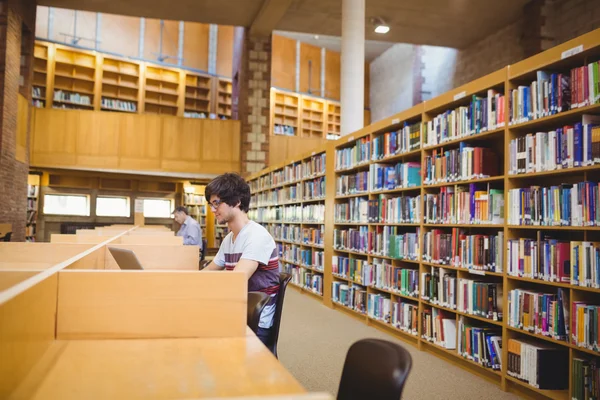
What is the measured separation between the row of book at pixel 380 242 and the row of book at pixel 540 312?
1289mm

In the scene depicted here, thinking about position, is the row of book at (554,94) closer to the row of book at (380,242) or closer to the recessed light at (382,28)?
the row of book at (380,242)

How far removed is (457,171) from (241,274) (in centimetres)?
265

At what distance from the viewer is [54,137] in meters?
11.6

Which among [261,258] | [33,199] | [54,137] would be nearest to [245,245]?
[261,258]

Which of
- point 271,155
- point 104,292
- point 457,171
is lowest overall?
point 104,292

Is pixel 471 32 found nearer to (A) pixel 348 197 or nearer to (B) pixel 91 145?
(A) pixel 348 197

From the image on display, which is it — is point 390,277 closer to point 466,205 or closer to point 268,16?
point 466,205

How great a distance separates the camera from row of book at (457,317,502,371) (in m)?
3.46

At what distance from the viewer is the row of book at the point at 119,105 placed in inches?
520

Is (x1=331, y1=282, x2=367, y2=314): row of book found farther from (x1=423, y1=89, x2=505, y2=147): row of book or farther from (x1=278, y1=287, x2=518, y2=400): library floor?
(x1=423, y1=89, x2=505, y2=147): row of book

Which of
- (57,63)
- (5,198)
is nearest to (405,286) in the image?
(5,198)

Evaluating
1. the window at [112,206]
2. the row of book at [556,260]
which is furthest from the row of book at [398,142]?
the window at [112,206]

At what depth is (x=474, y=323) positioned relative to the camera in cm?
393

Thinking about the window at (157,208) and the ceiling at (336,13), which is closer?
the ceiling at (336,13)
